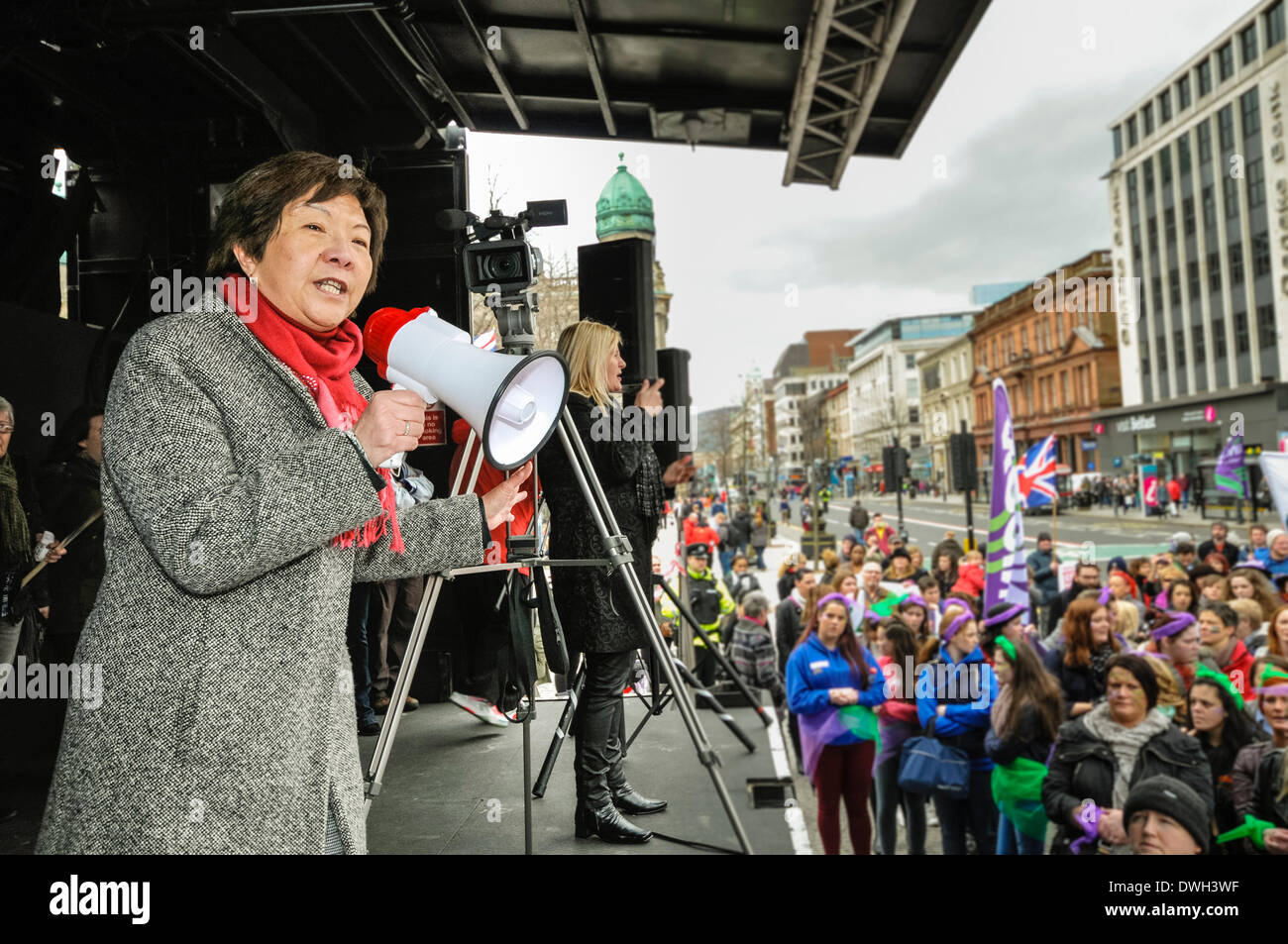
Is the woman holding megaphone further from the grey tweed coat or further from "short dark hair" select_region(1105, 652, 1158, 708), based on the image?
"short dark hair" select_region(1105, 652, 1158, 708)

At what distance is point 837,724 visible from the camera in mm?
4523

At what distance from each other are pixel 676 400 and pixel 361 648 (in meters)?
2.00

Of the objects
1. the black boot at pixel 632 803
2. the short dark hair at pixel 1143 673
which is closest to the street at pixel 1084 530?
the short dark hair at pixel 1143 673

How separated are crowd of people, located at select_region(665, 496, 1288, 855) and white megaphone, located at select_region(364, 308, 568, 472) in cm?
241

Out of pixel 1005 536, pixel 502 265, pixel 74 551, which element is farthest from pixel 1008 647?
pixel 74 551

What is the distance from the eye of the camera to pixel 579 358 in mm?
2750

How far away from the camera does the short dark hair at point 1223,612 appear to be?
517 centimetres

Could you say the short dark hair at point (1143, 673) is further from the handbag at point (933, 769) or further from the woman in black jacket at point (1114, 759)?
the handbag at point (933, 769)

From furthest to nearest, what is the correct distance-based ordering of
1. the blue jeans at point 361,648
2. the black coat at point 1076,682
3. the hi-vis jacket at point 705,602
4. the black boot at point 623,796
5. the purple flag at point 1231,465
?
the purple flag at point 1231,465, the hi-vis jacket at point 705,602, the black coat at point 1076,682, the blue jeans at point 361,648, the black boot at point 623,796

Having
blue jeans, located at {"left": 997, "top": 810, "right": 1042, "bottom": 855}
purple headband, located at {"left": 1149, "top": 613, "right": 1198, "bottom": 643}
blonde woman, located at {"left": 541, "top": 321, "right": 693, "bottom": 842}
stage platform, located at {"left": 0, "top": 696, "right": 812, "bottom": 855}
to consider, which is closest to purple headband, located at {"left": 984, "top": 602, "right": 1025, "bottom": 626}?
purple headband, located at {"left": 1149, "top": 613, "right": 1198, "bottom": 643}

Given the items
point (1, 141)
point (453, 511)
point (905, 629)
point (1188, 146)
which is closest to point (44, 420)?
point (1, 141)

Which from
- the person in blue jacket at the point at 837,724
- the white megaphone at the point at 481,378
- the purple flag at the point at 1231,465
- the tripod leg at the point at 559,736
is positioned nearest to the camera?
the white megaphone at the point at 481,378
